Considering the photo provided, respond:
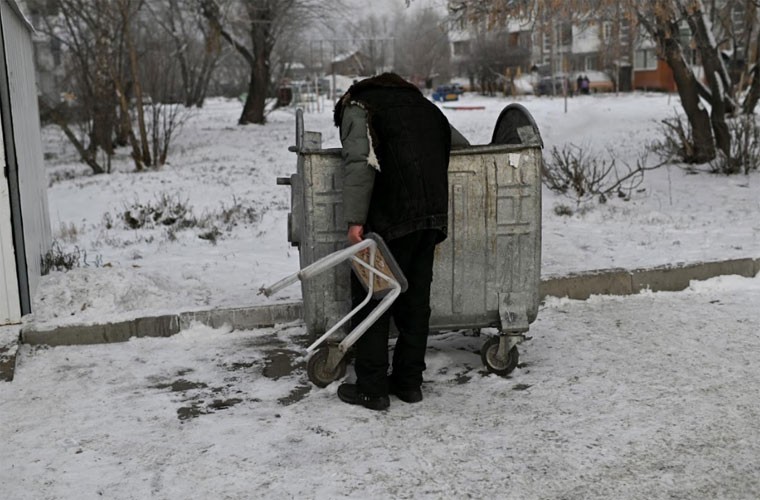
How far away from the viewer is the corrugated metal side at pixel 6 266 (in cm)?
532

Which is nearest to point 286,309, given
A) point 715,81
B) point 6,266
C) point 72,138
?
point 6,266

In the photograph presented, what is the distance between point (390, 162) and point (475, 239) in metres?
0.78

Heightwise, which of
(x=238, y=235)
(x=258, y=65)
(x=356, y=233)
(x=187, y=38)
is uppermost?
(x=187, y=38)

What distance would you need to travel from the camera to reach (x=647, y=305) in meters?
6.19

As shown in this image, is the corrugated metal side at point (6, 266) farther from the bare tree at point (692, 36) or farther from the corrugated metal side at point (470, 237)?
the bare tree at point (692, 36)

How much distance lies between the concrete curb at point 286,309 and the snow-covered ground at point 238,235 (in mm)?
101

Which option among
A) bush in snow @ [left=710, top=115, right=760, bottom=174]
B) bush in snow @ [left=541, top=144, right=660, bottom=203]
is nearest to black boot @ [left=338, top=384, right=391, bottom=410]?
bush in snow @ [left=541, top=144, right=660, bottom=203]

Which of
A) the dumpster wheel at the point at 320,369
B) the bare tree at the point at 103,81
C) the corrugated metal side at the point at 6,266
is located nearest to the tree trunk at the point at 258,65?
the bare tree at the point at 103,81

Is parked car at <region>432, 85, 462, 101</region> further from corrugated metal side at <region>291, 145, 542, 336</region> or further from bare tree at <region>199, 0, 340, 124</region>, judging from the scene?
corrugated metal side at <region>291, 145, 542, 336</region>

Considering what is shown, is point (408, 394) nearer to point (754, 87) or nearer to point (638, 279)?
point (638, 279)

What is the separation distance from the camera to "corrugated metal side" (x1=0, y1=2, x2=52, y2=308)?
5.66 meters

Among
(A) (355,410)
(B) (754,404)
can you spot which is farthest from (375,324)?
(B) (754,404)

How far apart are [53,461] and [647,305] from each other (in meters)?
4.10

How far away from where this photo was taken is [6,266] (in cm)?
539
